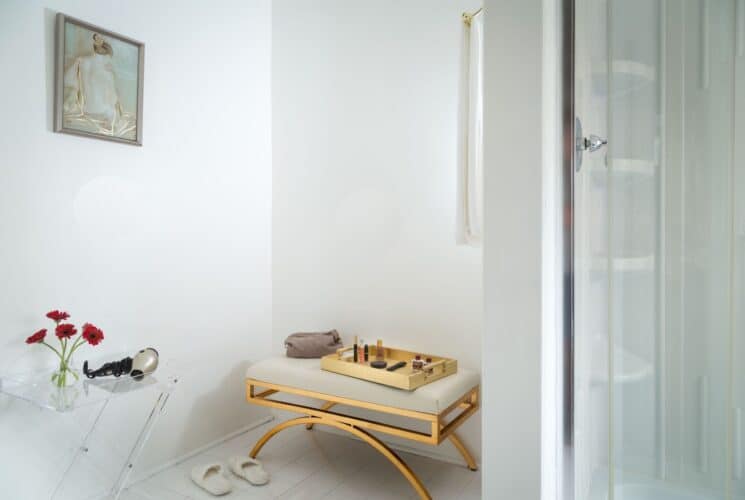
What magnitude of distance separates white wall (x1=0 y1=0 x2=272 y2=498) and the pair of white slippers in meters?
0.30

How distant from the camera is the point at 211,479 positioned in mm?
2348

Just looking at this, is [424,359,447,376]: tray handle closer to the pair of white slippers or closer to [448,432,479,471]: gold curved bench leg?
[448,432,479,471]: gold curved bench leg

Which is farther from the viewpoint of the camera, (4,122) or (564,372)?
(4,122)

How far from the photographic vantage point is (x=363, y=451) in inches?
110

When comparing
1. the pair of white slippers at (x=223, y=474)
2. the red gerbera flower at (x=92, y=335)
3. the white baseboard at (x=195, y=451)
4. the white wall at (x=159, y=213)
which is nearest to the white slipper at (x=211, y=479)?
the pair of white slippers at (x=223, y=474)

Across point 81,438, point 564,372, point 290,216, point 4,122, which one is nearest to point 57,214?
point 4,122

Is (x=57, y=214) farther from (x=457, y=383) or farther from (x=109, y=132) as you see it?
(x=457, y=383)

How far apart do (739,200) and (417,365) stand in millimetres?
1669

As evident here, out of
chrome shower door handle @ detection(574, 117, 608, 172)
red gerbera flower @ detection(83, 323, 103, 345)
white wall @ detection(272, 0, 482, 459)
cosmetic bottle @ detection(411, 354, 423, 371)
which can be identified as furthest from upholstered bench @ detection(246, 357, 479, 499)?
chrome shower door handle @ detection(574, 117, 608, 172)

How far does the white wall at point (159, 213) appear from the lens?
200cm

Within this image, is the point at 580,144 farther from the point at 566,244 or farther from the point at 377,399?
the point at 377,399

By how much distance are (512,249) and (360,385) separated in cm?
116

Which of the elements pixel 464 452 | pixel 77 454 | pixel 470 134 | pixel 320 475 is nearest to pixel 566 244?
pixel 470 134

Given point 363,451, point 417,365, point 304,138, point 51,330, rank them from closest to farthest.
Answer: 1. point 51,330
2. point 417,365
3. point 363,451
4. point 304,138
